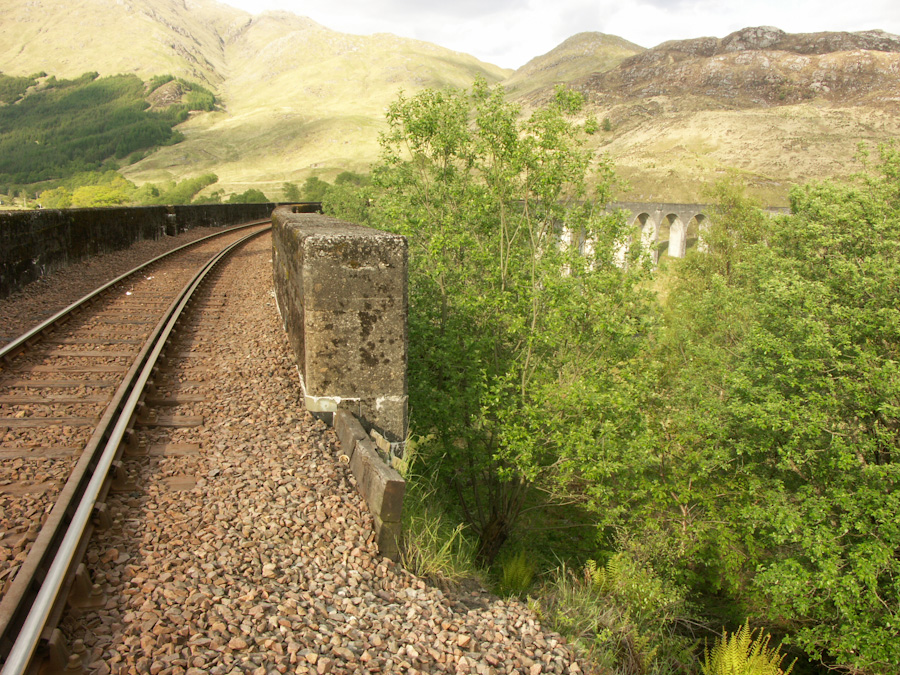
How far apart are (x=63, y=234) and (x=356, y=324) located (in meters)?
9.49

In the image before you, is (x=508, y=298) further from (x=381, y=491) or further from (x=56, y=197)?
(x=56, y=197)

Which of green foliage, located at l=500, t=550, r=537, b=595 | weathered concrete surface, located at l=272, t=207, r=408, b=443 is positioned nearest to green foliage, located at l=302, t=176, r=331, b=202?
green foliage, located at l=500, t=550, r=537, b=595

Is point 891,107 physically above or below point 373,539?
above

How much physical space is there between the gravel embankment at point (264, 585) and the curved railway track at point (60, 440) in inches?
6.8

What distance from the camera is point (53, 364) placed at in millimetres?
5977

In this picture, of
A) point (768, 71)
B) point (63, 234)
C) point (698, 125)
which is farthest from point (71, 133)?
point (63, 234)

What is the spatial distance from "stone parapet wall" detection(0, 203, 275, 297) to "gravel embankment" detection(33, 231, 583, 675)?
6.77 metres

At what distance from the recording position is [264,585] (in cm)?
319

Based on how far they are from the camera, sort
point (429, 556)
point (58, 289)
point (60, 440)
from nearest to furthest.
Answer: point (429, 556)
point (60, 440)
point (58, 289)

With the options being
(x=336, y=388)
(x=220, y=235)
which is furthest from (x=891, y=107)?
(x=336, y=388)

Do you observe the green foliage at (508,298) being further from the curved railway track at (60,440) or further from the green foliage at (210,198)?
the green foliage at (210,198)

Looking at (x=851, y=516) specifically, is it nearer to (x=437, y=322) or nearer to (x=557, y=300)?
(x=557, y=300)

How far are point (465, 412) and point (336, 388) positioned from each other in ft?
20.5

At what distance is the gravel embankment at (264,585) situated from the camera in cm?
274
